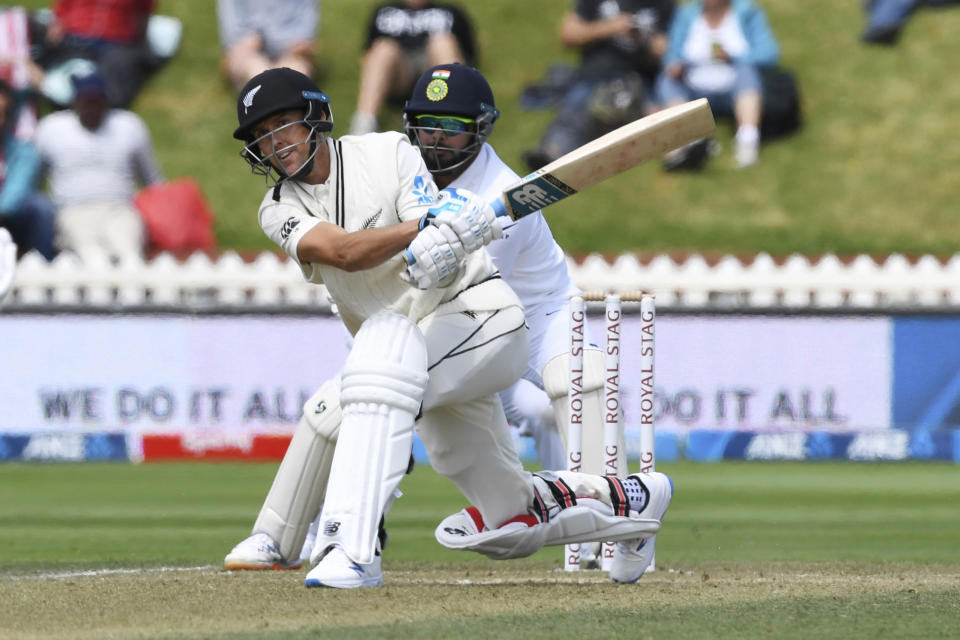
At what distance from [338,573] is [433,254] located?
2.77 ft

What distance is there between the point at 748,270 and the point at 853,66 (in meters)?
4.68

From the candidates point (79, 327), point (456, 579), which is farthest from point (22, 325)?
point (456, 579)

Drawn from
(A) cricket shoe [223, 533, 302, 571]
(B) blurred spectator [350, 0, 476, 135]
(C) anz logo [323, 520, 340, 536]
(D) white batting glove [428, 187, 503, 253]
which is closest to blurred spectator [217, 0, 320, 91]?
(B) blurred spectator [350, 0, 476, 135]

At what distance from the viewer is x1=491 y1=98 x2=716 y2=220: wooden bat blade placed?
14.6 ft

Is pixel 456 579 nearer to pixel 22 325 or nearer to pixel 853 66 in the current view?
pixel 22 325

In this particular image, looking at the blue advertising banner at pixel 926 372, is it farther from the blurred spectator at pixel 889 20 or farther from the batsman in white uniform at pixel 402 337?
the batsman in white uniform at pixel 402 337

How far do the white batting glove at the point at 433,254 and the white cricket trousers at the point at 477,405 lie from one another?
26 centimetres

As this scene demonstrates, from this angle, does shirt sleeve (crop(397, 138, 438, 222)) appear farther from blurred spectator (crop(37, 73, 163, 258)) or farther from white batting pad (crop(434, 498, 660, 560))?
blurred spectator (crop(37, 73, 163, 258))

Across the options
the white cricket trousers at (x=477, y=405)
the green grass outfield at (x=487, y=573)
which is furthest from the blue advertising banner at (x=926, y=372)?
the white cricket trousers at (x=477, y=405)

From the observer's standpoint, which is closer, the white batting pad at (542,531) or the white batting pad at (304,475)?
the white batting pad at (542,531)

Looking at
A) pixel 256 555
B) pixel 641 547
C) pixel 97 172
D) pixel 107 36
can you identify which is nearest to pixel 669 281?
pixel 97 172

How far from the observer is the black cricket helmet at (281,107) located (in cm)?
442

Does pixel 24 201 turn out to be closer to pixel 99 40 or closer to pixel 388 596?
pixel 99 40

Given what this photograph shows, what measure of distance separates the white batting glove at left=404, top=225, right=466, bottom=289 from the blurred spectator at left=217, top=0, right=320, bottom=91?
31.6 ft
